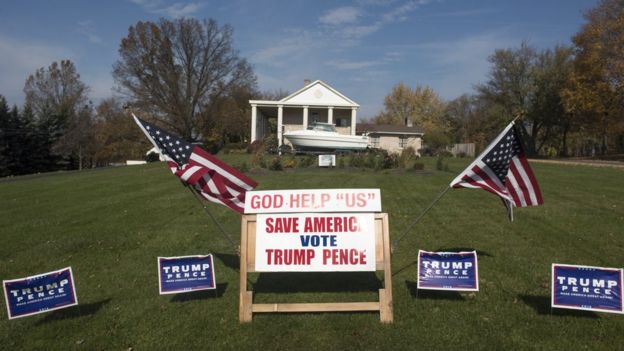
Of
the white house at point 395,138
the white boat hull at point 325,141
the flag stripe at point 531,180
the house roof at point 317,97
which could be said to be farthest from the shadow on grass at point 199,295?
the white house at point 395,138

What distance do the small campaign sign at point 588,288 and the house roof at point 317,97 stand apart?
32.4 meters

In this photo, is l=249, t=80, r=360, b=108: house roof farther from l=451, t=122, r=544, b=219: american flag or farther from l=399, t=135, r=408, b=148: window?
l=451, t=122, r=544, b=219: american flag

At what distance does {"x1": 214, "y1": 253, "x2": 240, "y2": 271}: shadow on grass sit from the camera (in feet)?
20.4

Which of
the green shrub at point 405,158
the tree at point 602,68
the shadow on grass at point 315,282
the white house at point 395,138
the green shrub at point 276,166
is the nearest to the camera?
the shadow on grass at point 315,282

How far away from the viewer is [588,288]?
4324 mm

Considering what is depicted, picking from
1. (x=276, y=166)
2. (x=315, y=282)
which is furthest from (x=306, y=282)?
(x=276, y=166)

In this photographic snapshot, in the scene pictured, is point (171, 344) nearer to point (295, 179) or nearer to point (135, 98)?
point (295, 179)

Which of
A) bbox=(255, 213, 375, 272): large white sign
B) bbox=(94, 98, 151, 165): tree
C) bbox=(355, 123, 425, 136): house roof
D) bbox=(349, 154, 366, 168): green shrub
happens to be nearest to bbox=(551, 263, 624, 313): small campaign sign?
bbox=(255, 213, 375, 272): large white sign

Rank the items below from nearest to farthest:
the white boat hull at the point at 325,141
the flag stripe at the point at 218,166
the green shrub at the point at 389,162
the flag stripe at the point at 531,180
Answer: the flag stripe at the point at 218,166 → the flag stripe at the point at 531,180 → the green shrub at the point at 389,162 → the white boat hull at the point at 325,141

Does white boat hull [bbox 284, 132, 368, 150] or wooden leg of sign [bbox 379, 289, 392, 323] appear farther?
white boat hull [bbox 284, 132, 368, 150]

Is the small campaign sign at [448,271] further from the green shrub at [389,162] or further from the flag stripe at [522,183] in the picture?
the green shrub at [389,162]

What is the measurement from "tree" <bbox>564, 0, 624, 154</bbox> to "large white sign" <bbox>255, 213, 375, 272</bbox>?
35005mm

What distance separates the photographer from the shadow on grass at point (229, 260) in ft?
20.4

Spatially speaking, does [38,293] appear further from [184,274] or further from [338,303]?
[338,303]
